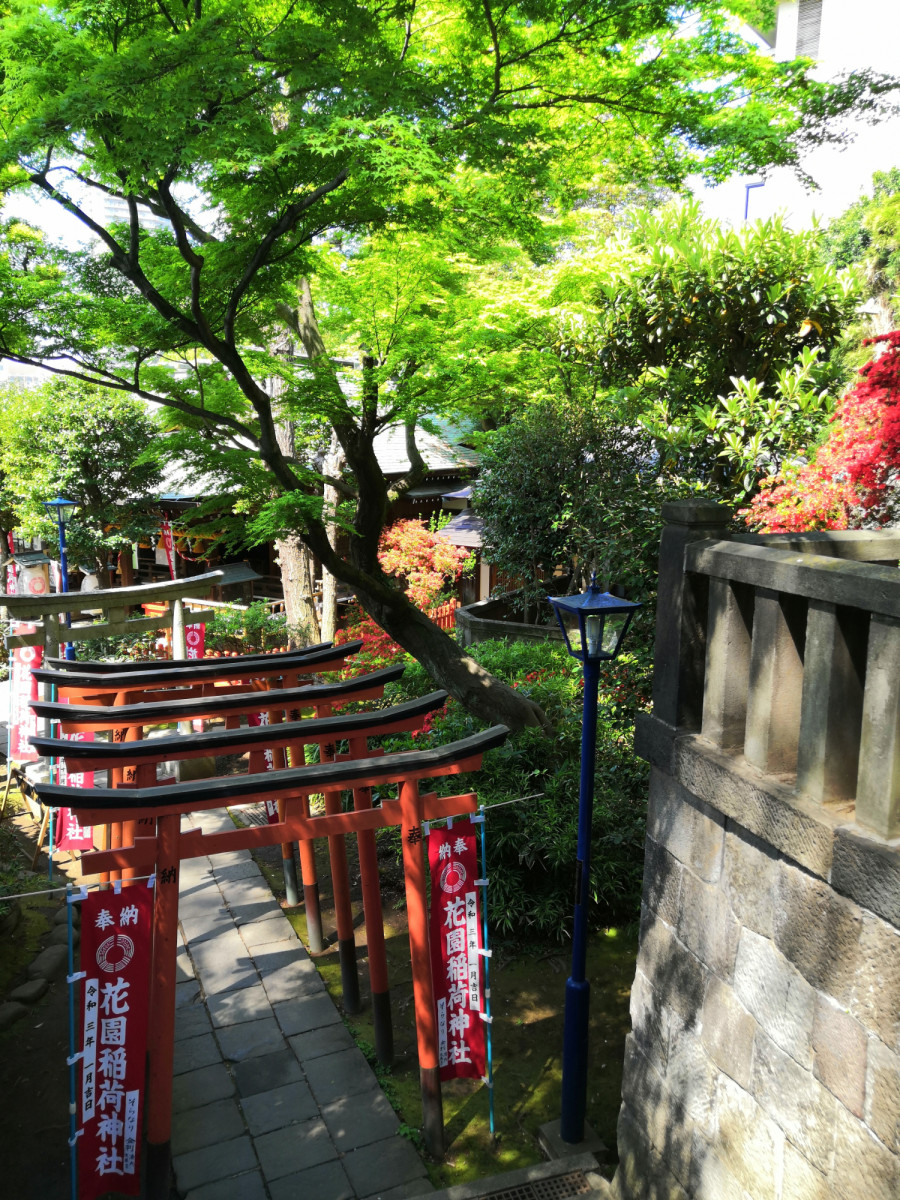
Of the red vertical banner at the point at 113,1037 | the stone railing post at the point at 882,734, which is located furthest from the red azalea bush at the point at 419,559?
the stone railing post at the point at 882,734

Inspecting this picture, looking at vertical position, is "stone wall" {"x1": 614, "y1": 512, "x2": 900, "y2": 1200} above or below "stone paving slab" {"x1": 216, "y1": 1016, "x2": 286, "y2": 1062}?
above

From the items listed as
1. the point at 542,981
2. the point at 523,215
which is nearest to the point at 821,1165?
the point at 542,981

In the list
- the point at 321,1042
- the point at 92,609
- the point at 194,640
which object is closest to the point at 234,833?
the point at 321,1042

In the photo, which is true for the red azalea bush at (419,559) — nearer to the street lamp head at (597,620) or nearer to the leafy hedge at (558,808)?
the leafy hedge at (558,808)

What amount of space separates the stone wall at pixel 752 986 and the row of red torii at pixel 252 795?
161cm

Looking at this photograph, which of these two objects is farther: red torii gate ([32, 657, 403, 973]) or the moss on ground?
red torii gate ([32, 657, 403, 973])

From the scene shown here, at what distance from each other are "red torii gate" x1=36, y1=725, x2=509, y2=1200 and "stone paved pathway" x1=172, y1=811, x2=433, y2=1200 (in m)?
0.45

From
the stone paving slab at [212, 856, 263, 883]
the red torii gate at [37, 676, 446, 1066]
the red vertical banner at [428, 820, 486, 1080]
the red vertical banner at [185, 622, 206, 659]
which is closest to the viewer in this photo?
the red vertical banner at [428, 820, 486, 1080]

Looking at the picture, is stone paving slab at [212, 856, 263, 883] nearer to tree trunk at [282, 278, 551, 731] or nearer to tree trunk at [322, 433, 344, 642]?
tree trunk at [282, 278, 551, 731]

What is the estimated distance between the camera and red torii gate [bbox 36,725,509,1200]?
15.8ft

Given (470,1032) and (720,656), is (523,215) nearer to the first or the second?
(720,656)

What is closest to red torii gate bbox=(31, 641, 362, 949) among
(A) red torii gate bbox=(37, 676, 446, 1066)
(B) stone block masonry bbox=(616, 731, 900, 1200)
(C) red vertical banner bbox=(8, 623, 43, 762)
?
(A) red torii gate bbox=(37, 676, 446, 1066)

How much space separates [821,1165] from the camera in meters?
3.22

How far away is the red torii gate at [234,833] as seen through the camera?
15.8 feet
